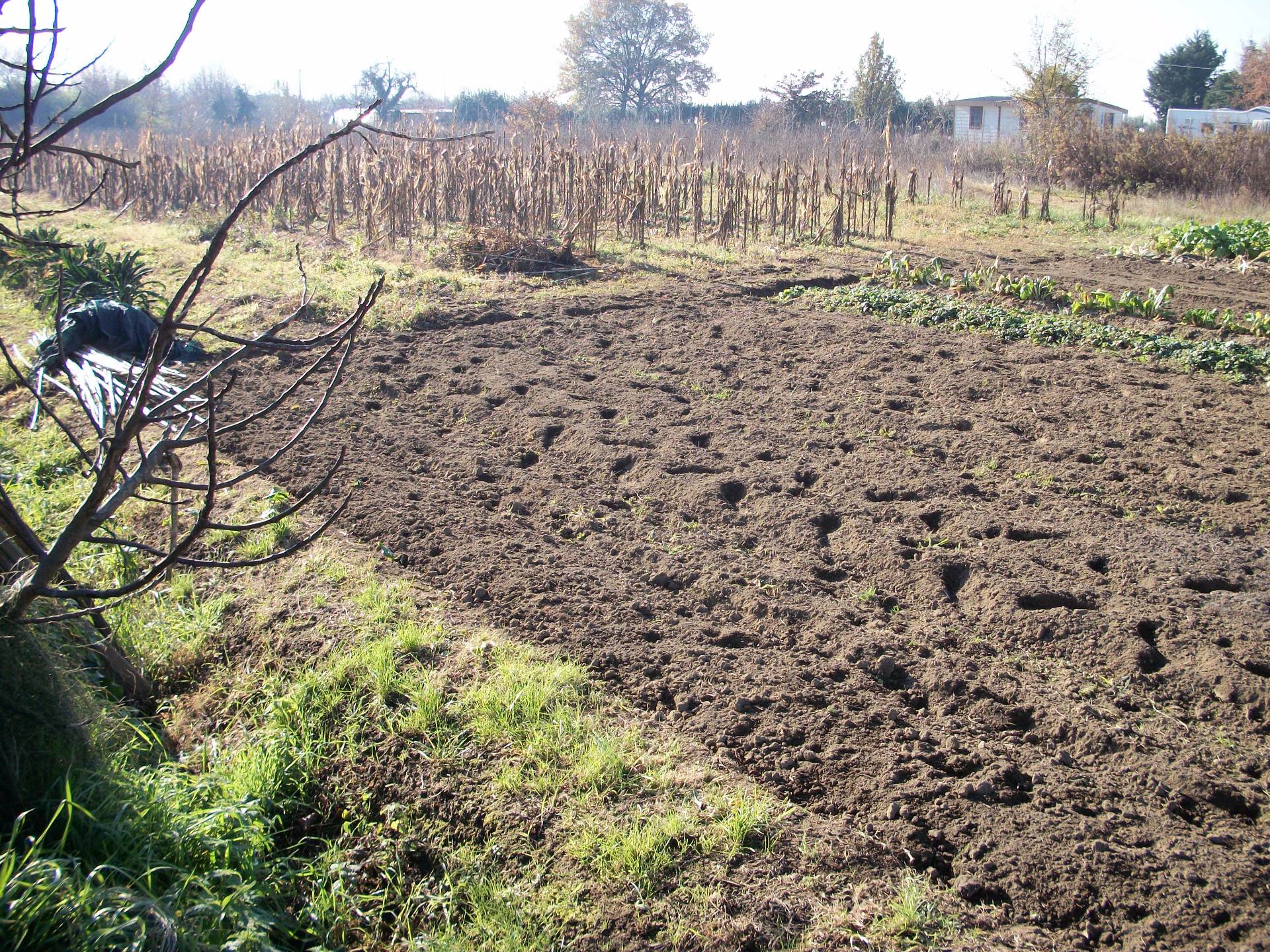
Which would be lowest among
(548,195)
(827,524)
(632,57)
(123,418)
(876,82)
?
(827,524)

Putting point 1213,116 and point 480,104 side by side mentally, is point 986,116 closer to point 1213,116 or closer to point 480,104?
point 1213,116

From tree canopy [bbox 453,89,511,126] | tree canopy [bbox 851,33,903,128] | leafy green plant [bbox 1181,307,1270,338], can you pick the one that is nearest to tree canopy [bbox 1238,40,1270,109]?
tree canopy [bbox 851,33,903,128]

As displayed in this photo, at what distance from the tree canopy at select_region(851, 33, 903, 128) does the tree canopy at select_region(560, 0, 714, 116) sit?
17.9 meters

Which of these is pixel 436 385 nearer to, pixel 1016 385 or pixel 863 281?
pixel 1016 385

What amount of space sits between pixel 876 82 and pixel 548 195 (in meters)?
25.0

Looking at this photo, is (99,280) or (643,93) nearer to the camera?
(99,280)

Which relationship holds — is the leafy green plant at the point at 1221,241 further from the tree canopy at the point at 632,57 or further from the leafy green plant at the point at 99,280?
the tree canopy at the point at 632,57

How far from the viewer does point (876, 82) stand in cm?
3416

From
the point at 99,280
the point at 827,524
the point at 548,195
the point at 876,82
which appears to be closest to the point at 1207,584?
the point at 827,524

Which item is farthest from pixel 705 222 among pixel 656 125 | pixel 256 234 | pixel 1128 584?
pixel 656 125

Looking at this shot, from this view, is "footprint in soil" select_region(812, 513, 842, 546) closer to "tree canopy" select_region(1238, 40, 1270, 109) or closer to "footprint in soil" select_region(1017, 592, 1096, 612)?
"footprint in soil" select_region(1017, 592, 1096, 612)

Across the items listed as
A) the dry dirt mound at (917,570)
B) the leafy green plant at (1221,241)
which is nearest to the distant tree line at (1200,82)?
the leafy green plant at (1221,241)

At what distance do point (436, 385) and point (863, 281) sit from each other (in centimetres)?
577

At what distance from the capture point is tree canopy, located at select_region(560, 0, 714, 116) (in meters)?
49.9
